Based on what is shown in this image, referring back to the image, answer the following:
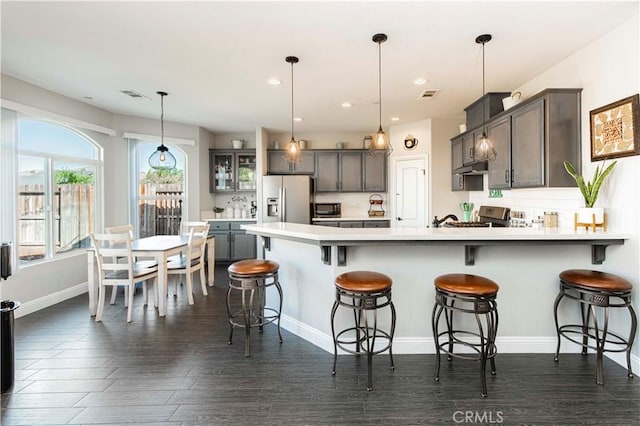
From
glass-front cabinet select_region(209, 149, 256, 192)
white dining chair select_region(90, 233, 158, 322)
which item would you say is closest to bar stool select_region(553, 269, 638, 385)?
white dining chair select_region(90, 233, 158, 322)

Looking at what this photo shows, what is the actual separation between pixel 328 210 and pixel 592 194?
4279 mm

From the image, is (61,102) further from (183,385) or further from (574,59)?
(574,59)

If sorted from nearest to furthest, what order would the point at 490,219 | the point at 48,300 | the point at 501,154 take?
1. the point at 501,154
2. the point at 48,300
3. the point at 490,219

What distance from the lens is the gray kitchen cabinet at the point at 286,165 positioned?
6.33 metres

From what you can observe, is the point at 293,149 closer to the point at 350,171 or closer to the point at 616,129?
the point at 616,129

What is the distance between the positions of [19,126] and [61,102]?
611 mm

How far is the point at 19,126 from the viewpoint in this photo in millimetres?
3691

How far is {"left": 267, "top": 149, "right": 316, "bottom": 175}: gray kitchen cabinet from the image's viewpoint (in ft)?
20.8

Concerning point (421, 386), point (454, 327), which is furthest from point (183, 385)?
point (454, 327)

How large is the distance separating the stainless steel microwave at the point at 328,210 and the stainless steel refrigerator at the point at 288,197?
45cm

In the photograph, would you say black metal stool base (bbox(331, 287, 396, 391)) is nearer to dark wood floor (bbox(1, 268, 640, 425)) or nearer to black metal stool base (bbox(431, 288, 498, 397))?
dark wood floor (bbox(1, 268, 640, 425))

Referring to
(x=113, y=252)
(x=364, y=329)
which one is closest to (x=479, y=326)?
(x=364, y=329)

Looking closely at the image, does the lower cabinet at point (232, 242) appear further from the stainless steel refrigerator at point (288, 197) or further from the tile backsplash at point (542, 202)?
the tile backsplash at point (542, 202)

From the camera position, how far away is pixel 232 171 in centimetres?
648
